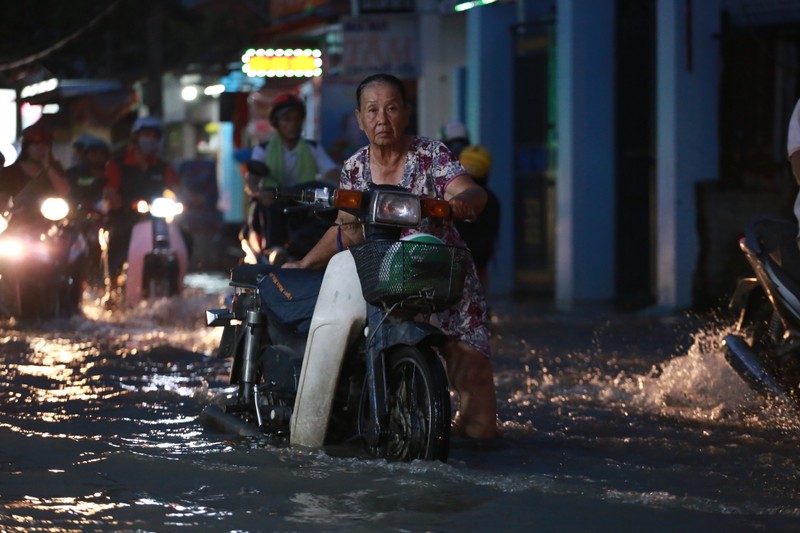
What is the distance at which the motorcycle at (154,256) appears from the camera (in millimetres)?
14742

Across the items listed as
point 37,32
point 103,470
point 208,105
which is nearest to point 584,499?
point 103,470

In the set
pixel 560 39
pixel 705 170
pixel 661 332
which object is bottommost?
pixel 661 332

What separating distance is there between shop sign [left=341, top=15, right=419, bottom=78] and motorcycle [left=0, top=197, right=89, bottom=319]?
29.3 ft

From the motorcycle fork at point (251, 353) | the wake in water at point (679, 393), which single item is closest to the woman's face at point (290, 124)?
the wake in water at point (679, 393)

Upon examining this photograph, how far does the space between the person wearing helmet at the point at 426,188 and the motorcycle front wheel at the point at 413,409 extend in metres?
0.47

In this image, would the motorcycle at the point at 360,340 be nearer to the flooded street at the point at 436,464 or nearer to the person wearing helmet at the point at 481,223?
the flooded street at the point at 436,464

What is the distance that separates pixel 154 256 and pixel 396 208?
9038 mm

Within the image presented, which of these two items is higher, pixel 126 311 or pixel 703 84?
pixel 703 84

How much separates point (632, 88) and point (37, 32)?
81.7 ft

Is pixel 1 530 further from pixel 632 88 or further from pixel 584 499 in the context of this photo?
pixel 632 88

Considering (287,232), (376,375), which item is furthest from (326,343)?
(287,232)

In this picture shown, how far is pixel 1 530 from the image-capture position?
17.0 feet

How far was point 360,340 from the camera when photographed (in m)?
6.49

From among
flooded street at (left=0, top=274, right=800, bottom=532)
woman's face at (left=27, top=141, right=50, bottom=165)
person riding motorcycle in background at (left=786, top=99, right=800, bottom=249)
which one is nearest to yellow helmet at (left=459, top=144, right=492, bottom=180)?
flooded street at (left=0, top=274, right=800, bottom=532)
